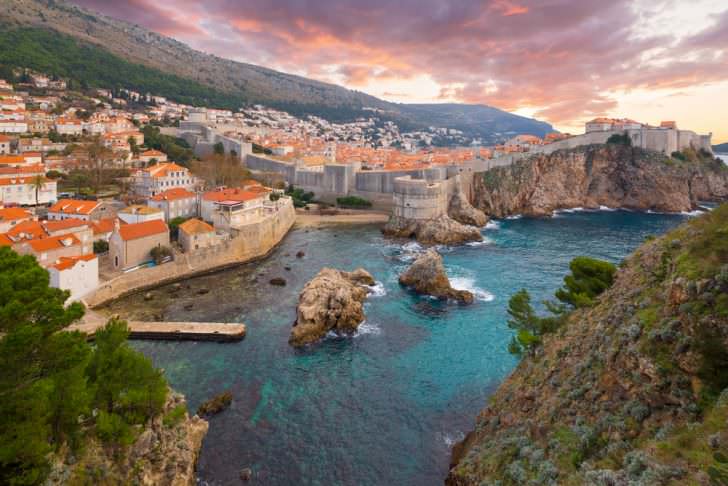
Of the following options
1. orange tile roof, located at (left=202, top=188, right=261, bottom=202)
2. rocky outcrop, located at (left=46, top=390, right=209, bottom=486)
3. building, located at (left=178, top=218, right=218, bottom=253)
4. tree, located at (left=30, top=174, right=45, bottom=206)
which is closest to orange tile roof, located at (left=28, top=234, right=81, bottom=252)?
building, located at (left=178, top=218, right=218, bottom=253)

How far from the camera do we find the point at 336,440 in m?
11.8

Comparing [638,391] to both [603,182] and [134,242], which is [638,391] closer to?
[134,242]

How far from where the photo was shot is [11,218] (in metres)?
22.5

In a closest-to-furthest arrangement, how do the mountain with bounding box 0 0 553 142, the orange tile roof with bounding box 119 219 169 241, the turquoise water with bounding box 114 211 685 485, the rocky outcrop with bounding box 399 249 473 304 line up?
1. the turquoise water with bounding box 114 211 685 485
2. the rocky outcrop with bounding box 399 249 473 304
3. the orange tile roof with bounding box 119 219 169 241
4. the mountain with bounding box 0 0 553 142

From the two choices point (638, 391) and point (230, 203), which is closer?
point (638, 391)

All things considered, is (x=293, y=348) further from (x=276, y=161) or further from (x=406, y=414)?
(x=276, y=161)

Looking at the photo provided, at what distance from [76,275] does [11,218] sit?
696cm

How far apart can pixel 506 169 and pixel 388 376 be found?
3970 cm

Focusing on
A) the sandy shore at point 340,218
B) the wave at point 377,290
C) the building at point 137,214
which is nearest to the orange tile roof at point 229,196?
the building at point 137,214

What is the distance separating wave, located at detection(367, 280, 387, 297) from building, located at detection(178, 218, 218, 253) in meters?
9.87

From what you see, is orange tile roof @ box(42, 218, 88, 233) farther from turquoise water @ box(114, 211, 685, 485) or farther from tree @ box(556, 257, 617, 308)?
tree @ box(556, 257, 617, 308)

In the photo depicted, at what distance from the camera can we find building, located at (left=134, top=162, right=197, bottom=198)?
34.1 metres

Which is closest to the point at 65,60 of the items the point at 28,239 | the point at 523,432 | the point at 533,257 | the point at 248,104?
the point at 248,104

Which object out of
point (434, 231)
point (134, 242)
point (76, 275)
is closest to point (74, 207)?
point (134, 242)
